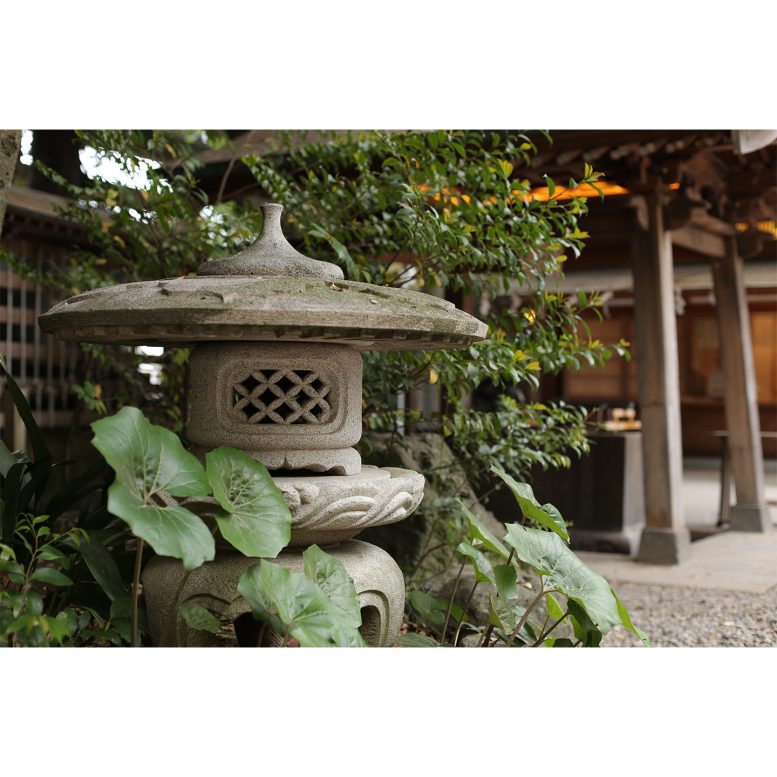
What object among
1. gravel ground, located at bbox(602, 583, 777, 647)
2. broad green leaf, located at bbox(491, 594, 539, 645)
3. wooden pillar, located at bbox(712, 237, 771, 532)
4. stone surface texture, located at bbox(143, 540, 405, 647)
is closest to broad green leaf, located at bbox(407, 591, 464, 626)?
broad green leaf, located at bbox(491, 594, 539, 645)

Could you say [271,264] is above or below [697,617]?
above

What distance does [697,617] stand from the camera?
493cm

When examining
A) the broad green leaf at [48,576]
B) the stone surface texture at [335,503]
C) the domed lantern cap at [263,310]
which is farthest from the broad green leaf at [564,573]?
the broad green leaf at [48,576]

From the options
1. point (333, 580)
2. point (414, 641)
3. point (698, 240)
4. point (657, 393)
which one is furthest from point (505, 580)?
point (698, 240)

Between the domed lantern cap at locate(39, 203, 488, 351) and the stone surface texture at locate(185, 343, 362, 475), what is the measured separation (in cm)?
9

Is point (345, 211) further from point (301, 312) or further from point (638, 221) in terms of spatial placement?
point (638, 221)

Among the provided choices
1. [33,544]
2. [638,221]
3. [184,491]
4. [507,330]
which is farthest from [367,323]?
[638,221]

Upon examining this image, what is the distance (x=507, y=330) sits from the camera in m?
4.00

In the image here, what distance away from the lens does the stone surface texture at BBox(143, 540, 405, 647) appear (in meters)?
2.42

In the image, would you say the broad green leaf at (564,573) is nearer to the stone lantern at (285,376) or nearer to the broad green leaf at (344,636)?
Result: the stone lantern at (285,376)

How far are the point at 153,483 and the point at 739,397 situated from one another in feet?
23.5

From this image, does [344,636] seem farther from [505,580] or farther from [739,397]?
[739,397]

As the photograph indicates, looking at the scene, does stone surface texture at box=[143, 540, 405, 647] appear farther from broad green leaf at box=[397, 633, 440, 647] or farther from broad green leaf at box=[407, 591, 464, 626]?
broad green leaf at box=[407, 591, 464, 626]

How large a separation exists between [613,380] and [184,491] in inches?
519
